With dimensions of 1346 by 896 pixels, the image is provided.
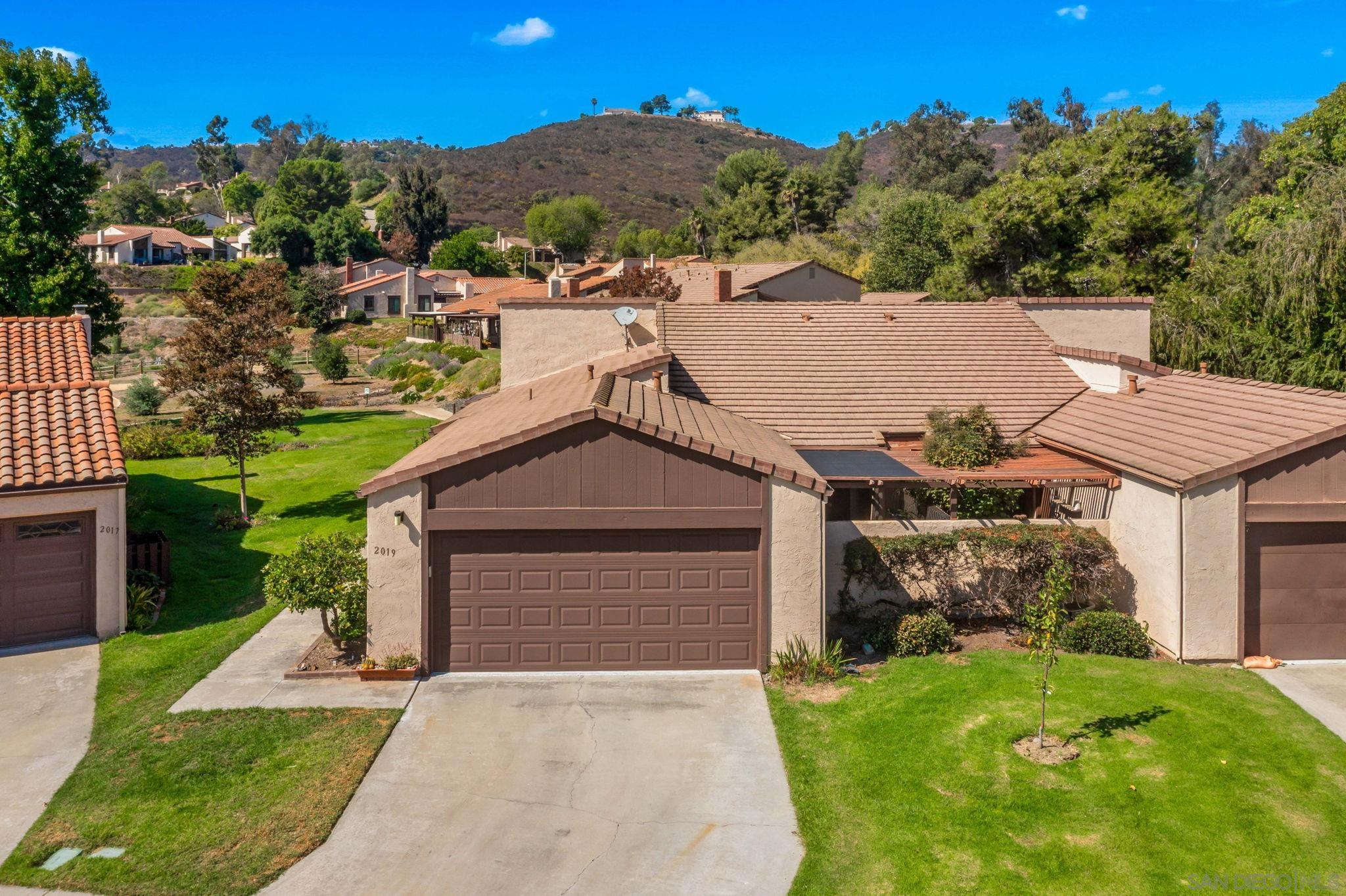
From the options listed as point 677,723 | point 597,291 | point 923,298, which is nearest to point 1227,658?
point 677,723

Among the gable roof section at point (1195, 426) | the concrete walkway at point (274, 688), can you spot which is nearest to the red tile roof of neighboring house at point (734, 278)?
the gable roof section at point (1195, 426)

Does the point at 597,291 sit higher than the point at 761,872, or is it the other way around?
the point at 597,291

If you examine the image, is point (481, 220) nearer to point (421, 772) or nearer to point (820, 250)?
point (820, 250)

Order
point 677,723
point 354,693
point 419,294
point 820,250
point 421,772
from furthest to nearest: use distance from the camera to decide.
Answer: point 419,294 < point 820,250 < point 354,693 < point 677,723 < point 421,772

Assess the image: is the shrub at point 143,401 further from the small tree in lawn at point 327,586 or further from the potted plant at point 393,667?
the potted plant at point 393,667

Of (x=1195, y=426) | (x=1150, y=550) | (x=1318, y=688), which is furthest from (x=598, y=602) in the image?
(x=1195, y=426)

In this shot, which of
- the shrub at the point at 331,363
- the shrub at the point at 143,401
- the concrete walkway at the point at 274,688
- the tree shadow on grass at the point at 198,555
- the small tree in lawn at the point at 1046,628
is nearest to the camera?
the small tree in lawn at the point at 1046,628
